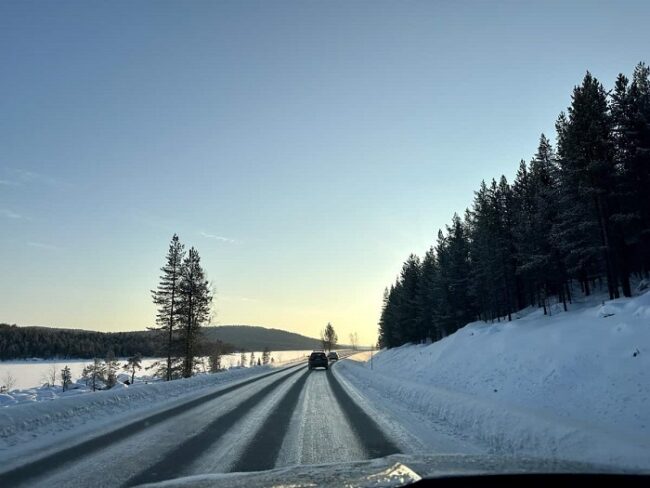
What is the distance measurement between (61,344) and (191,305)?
14797 cm

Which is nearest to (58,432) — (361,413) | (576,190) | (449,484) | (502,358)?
(361,413)

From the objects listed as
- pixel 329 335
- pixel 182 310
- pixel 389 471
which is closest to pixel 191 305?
pixel 182 310

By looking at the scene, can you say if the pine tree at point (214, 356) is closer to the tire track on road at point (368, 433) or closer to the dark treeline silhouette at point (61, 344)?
the tire track on road at point (368, 433)

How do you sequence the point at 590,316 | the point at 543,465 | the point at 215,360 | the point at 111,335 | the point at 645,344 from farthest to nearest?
the point at 111,335
the point at 215,360
the point at 590,316
the point at 645,344
the point at 543,465

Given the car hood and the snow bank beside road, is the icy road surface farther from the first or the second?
the car hood

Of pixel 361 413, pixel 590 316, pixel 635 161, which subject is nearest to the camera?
pixel 361 413

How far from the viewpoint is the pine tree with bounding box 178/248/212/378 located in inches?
1832

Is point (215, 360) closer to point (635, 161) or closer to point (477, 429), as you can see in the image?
point (635, 161)

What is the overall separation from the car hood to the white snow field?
1761 millimetres

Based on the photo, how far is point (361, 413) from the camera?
13.2 m

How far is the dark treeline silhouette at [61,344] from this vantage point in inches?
6393

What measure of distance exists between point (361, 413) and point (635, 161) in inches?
1356

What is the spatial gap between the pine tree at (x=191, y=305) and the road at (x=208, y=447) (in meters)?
34.3

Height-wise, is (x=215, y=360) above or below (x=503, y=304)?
below
